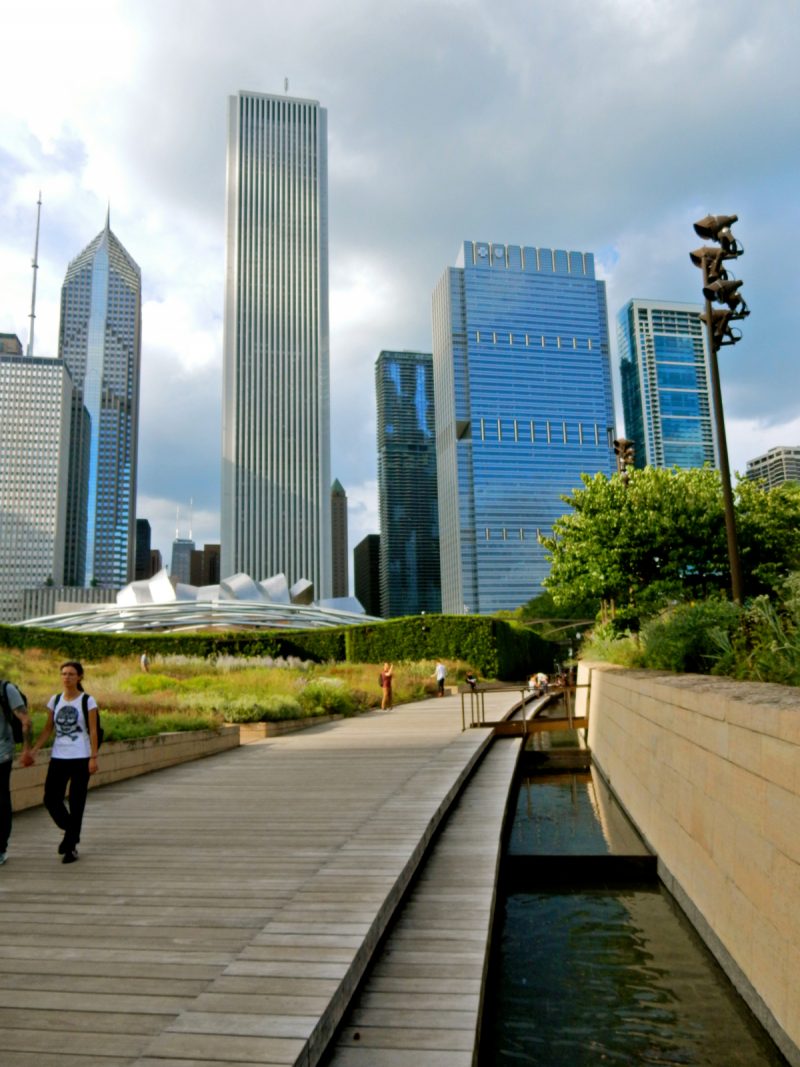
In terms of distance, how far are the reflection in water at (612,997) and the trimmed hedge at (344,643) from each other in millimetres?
28447

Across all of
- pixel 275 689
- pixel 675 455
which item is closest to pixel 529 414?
pixel 675 455

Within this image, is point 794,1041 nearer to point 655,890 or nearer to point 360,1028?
point 360,1028

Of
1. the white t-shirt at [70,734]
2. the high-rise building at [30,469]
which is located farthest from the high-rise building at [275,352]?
the white t-shirt at [70,734]

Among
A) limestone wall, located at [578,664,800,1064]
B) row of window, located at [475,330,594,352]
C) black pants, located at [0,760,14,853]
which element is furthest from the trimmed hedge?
row of window, located at [475,330,594,352]

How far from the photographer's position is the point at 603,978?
16.1 feet

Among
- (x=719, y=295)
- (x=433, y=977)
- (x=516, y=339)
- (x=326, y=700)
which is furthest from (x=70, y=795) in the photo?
(x=516, y=339)

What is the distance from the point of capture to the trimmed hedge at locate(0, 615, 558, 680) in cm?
3478

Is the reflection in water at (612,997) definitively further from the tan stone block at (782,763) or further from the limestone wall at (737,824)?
the tan stone block at (782,763)

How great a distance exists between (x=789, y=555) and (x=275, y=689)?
44.6 ft

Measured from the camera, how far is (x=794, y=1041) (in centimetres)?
358

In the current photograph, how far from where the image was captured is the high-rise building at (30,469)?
164 meters

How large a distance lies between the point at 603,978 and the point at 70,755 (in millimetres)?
3975

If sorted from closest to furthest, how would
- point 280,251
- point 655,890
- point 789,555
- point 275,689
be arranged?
point 655,890, point 275,689, point 789,555, point 280,251

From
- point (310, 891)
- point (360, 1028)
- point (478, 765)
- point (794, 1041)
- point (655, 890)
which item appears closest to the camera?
point (360, 1028)
